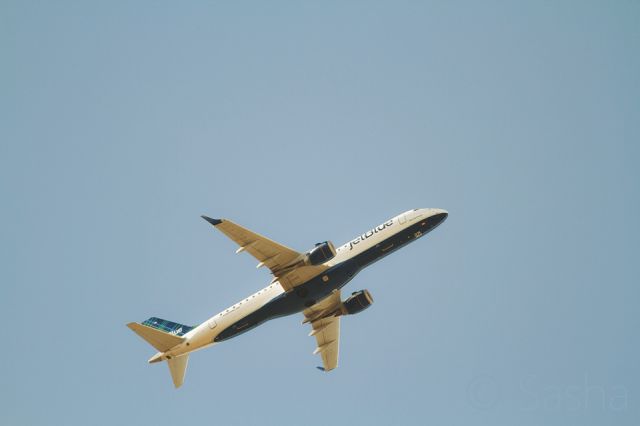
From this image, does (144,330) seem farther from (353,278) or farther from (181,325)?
(353,278)

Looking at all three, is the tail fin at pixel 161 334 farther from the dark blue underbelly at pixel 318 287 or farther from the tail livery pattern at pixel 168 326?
the dark blue underbelly at pixel 318 287

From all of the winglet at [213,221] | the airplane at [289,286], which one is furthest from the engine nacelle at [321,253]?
the winglet at [213,221]

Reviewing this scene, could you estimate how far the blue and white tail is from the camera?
74.7 metres

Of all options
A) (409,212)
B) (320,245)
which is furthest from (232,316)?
(409,212)

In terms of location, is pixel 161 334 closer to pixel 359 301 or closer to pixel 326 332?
pixel 326 332

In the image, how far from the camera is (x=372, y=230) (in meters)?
77.1

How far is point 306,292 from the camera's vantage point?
76062 mm

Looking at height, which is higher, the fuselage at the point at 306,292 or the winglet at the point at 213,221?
the winglet at the point at 213,221

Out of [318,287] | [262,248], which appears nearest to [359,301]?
[318,287]

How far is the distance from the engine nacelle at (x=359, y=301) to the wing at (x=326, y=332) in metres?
2.35

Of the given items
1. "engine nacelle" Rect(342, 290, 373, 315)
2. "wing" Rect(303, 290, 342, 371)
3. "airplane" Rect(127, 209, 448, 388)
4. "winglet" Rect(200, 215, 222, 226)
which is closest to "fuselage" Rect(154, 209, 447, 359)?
"airplane" Rect(127, 209, 448, 388)

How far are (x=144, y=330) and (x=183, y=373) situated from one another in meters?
5.78

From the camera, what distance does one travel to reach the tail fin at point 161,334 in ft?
244

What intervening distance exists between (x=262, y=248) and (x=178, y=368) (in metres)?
14.0
